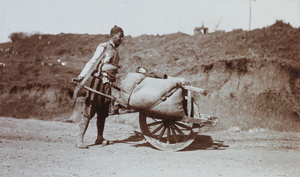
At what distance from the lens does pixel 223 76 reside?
9656 mm

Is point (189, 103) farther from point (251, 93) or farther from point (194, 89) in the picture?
point (251, 93)

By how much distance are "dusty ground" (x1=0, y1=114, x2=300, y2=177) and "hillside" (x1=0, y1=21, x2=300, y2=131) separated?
170 cm

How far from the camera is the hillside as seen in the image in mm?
8781

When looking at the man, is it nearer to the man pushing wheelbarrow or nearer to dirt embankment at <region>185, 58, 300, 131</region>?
the man pushing wheelbarrow

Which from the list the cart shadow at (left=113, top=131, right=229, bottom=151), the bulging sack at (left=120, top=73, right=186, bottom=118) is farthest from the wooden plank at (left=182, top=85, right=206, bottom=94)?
the cart shadow at (left=113, top=131, right=229, bottom=151)

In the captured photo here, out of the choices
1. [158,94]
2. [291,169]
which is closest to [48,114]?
[158,94]

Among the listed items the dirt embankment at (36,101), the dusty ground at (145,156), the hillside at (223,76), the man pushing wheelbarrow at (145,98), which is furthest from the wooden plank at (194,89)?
the dirt embankment at (36,101)

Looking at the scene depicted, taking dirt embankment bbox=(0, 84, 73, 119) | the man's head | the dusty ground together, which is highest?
the man's head

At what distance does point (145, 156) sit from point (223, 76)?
5.66 m

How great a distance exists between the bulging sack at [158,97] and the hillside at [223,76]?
2950 millimetres

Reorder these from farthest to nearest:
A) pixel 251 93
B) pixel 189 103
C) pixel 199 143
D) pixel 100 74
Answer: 1. pixel 251 93
2. pixel 199 143
3. pixel 100 74
4. pixel 189 103

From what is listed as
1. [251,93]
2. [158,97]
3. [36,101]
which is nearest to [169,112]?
[158,97]

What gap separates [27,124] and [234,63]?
6.72 m

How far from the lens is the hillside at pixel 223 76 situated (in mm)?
8781
